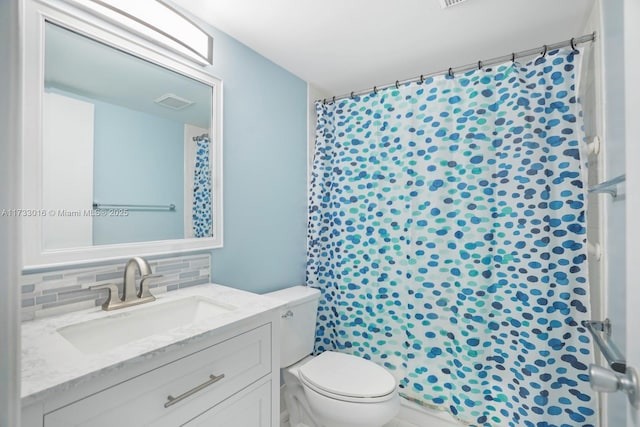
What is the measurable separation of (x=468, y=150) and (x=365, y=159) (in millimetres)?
639

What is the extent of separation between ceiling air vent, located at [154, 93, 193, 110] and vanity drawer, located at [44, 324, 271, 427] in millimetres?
1104

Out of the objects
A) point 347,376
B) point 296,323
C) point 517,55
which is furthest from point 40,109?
point 517,55

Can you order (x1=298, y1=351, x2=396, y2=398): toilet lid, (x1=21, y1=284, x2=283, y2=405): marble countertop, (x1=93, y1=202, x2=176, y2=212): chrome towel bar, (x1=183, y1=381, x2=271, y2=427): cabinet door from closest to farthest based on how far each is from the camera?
(x1=21, y1=284, x2=283, y2=405): marble countertop, (x1=183, y1=381, x2=271, y2=427): cabinet door, (x1=93, y1=202, x2=176, y2=212): chrome towel bar, (x1=298, y1=351, x2=396, y2=398): toilet lid

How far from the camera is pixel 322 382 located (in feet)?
5.04

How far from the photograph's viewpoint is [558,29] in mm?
1559

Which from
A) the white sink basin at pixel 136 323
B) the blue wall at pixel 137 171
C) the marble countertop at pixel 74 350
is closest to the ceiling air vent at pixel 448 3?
the blue wall at pixel 137 171

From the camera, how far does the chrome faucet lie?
1158 millimetres

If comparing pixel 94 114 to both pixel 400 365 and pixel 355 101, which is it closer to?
pixel 355 101

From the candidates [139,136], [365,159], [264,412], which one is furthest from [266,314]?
[365,159]

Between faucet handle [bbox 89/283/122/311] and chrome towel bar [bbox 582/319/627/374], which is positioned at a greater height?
faucet handle [bbox 89/283/122/311]

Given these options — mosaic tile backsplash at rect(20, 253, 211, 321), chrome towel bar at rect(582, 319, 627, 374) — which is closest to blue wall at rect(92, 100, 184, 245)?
mosaic tile backsplash at rect(20, 253, 211, 321)

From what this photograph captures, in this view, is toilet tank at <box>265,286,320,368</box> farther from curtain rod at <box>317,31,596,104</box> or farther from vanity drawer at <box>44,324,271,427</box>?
curtain rod at <box>317,31,596,104</box>

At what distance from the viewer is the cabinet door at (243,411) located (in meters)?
0.97

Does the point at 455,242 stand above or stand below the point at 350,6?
below
